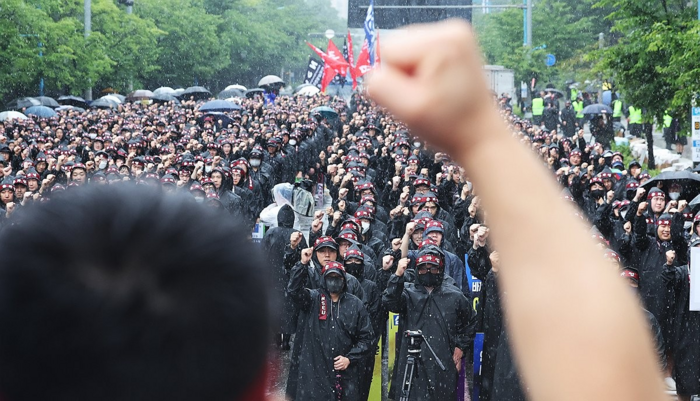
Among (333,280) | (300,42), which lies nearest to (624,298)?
(333,280)

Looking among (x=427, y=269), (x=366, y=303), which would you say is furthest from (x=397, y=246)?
(x=427, y=269)

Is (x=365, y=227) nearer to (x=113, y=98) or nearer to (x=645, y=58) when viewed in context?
(x=645, y=58)

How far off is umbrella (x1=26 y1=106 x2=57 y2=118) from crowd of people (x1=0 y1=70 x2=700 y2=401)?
34.3ft

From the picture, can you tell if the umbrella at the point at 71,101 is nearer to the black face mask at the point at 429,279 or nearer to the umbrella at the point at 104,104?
the umbrella at the point at 104,104

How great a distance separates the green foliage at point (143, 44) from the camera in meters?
32.2

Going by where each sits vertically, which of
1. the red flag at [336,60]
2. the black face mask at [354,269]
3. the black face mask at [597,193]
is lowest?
the black face mask at [597,193]

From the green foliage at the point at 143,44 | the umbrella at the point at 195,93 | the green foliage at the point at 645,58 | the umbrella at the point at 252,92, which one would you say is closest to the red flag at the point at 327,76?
the green foliage at the point at 143,44

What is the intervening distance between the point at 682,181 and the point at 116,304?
1358 cm

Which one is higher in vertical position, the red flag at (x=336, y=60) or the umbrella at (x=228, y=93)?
the red flag at (x=336, y=60)

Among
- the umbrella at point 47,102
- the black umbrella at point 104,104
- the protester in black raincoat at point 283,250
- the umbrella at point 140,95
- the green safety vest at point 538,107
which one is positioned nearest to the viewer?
the protester in black raincoat at point 283,250

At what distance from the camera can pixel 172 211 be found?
37.3 inches

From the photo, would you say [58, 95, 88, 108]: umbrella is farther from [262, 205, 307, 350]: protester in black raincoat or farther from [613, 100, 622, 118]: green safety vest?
[262, 205, 307, 350]: protester in black raincoat

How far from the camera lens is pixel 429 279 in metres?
8.38

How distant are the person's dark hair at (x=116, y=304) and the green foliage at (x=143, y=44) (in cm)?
3110
